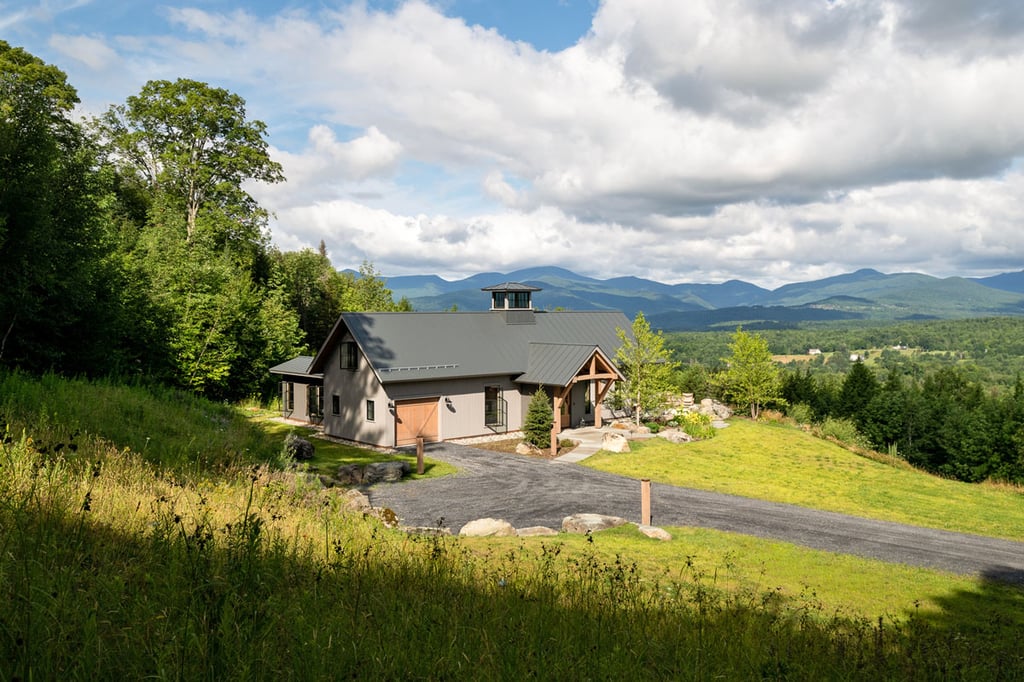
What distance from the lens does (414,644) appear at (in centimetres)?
403

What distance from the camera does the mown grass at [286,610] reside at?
134 inches

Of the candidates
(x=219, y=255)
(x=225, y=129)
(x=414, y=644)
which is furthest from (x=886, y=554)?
(x=225, y=129)

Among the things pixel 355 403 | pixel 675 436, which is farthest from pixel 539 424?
pixel 355 403

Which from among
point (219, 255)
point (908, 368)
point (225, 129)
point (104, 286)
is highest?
point (225, 129)

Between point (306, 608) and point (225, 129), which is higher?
point (225, 129)

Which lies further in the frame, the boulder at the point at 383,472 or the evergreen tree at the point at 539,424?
the evergreen tree at the point at 539,424

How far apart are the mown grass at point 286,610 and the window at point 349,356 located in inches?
A: 838

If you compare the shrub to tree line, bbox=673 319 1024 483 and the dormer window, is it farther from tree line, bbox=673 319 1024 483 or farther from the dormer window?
the dormer window

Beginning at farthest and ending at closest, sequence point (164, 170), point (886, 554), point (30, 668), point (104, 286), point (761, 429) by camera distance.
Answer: point (164, 170)
point (761, 429)
point (104, 286)
point (886, 554)
point (30, 668)

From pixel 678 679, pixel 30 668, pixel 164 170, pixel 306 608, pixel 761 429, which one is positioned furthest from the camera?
pixel 164 170

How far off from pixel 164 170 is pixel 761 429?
4184 centimetres

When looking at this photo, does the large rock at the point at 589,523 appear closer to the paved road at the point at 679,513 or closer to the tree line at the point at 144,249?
the paved road at the point at 679,513

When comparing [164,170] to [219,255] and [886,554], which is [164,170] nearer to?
[219,255]

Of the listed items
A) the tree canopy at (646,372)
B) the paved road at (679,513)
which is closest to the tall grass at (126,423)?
the paved road at (679,513)
